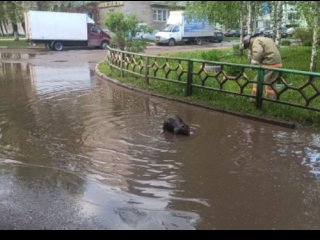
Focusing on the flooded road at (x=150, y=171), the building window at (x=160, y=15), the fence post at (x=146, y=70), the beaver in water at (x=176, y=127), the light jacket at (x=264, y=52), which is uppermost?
the building window at (x=160, y=15)

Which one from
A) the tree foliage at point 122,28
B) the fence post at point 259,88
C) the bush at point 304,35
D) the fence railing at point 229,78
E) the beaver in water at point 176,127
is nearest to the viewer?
the beaver in water at point 176,127

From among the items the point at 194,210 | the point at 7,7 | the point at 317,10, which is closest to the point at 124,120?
the point at 194,210

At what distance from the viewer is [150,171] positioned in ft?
18.2

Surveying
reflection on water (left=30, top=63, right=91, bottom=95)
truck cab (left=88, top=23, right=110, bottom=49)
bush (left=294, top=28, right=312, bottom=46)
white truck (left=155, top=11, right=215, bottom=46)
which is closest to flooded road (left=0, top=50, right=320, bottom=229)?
reflection on water (left=30, top=63, right=91, bottom=95)

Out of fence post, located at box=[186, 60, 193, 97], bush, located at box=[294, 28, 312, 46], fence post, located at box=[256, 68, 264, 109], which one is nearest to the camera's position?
→ fence post, located at box=[256, 68, 264, 109]

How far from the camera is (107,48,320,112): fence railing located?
26.0ft

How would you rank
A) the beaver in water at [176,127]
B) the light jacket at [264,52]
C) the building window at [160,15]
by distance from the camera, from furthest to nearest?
the building window at [160,15] → the light jacket at [264,52] → the beaver in water at [176,127]

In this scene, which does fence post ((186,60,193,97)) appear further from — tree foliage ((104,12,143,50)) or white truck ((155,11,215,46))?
white truck ((155,11,215,46))

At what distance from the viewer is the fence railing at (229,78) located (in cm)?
793

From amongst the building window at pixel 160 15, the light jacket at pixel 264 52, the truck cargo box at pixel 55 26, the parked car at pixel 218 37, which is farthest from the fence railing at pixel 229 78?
the building window at pixel 160 15

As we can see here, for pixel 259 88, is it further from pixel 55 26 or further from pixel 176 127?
pixel 55 26

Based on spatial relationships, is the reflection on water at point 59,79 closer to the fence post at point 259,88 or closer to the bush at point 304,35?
the fence post at point 259,88

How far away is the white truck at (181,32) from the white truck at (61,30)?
5.77 metres

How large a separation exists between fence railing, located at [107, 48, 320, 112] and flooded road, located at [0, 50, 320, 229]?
0.71m
